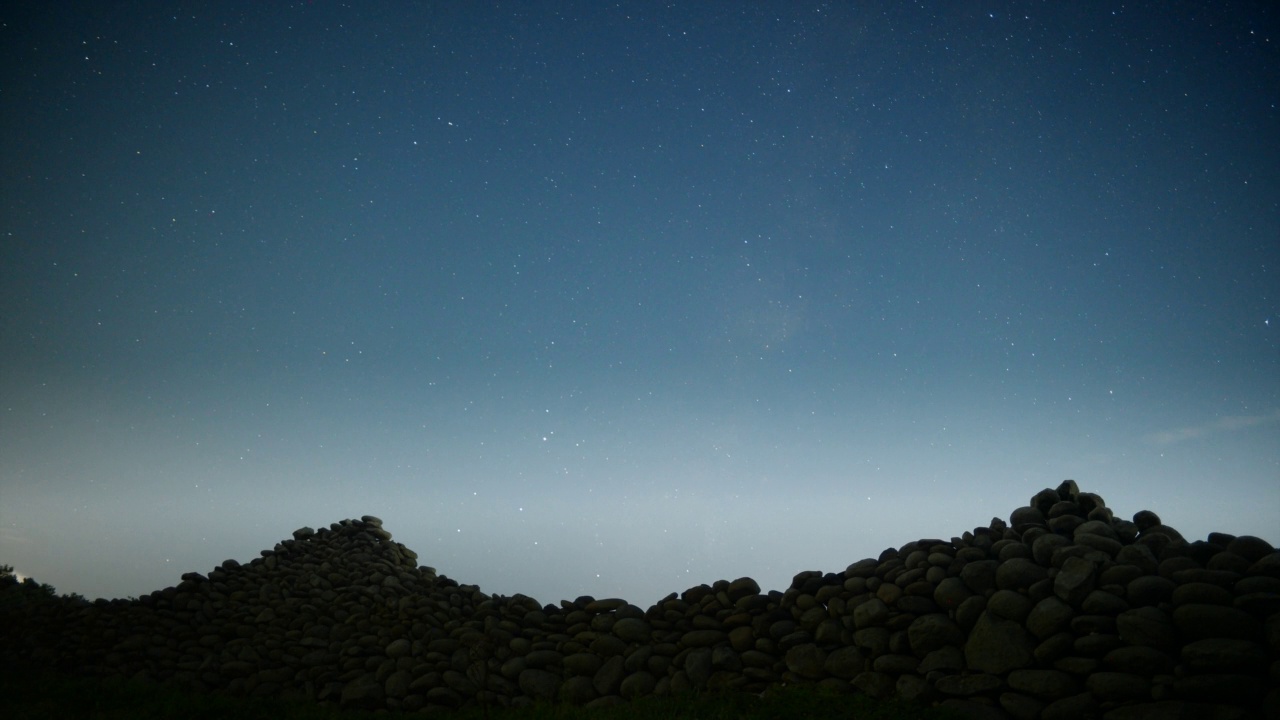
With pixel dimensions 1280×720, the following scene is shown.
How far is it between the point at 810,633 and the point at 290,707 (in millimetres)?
7202

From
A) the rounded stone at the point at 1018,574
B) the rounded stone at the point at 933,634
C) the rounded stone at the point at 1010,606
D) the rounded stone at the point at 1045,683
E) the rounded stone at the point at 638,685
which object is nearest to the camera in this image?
the rounded stone at the point at 1045,683

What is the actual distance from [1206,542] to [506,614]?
372 inches

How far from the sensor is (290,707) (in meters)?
9.52

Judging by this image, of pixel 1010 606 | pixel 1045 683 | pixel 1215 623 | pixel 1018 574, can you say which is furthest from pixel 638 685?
pixel 1215 623

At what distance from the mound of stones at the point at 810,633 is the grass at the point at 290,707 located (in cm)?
39

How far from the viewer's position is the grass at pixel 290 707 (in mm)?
7215

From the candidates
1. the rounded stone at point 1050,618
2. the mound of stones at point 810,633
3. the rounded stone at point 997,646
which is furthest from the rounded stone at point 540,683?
the rounded stone at point 1050,618

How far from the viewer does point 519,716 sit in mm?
8422

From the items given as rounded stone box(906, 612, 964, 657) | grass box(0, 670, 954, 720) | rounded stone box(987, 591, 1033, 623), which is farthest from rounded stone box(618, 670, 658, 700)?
rounded stone box(987, 591, 1033, 623)

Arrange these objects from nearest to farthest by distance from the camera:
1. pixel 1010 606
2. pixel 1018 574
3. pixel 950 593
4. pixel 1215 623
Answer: pixel 1215 623 < pixel 1010 606 < pixel 1018 574 < pixel 950 593

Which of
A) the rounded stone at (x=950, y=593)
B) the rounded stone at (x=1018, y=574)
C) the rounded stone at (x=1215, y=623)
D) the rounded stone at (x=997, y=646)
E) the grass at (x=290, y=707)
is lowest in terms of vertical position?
the grass at (x=290, y=707)

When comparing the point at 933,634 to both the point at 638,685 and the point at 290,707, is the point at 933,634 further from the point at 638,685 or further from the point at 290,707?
the point at 290,707

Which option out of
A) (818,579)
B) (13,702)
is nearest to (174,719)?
(13,702)

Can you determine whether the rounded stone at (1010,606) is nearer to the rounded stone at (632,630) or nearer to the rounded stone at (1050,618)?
the rounded stone at (1050,618)
